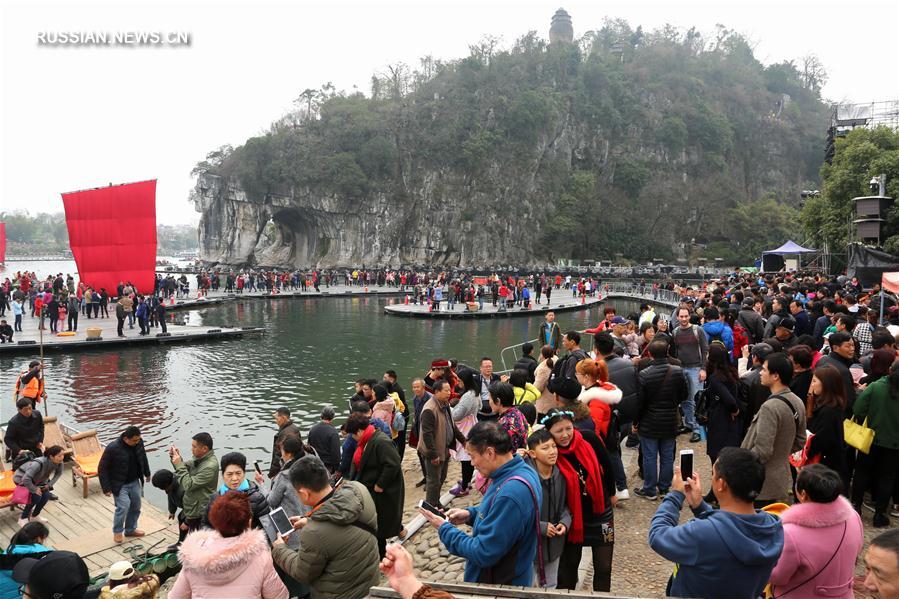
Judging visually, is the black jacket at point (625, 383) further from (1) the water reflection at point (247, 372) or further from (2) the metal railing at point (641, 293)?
(2) the metal railing at point (641, 293)

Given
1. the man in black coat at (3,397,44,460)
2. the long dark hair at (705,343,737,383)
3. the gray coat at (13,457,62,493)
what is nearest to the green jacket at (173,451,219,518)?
the gray coat at (13,457,62,493)

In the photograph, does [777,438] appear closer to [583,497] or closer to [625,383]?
[625,383]

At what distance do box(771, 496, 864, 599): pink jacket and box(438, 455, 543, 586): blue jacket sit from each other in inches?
40.3

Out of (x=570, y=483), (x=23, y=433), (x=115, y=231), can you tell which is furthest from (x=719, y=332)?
(x=115, y=231)

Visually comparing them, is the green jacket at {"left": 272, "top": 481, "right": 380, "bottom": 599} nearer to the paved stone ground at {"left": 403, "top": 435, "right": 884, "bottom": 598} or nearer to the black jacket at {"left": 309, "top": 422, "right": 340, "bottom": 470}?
the paved stone ground at {"left": 403, "top": 435, "right": 884, "bottom": 598}

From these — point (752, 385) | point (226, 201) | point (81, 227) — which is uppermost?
point (226, 201)

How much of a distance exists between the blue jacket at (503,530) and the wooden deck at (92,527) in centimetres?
423

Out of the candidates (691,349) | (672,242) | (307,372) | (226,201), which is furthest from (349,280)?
(691,349)

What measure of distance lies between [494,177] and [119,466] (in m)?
53.7

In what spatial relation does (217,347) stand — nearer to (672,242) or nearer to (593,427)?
(593,427)

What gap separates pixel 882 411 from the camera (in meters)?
4.15

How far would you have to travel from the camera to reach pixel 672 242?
55.8m

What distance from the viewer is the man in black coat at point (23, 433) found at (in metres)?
6.83

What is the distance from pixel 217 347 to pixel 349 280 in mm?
24547
